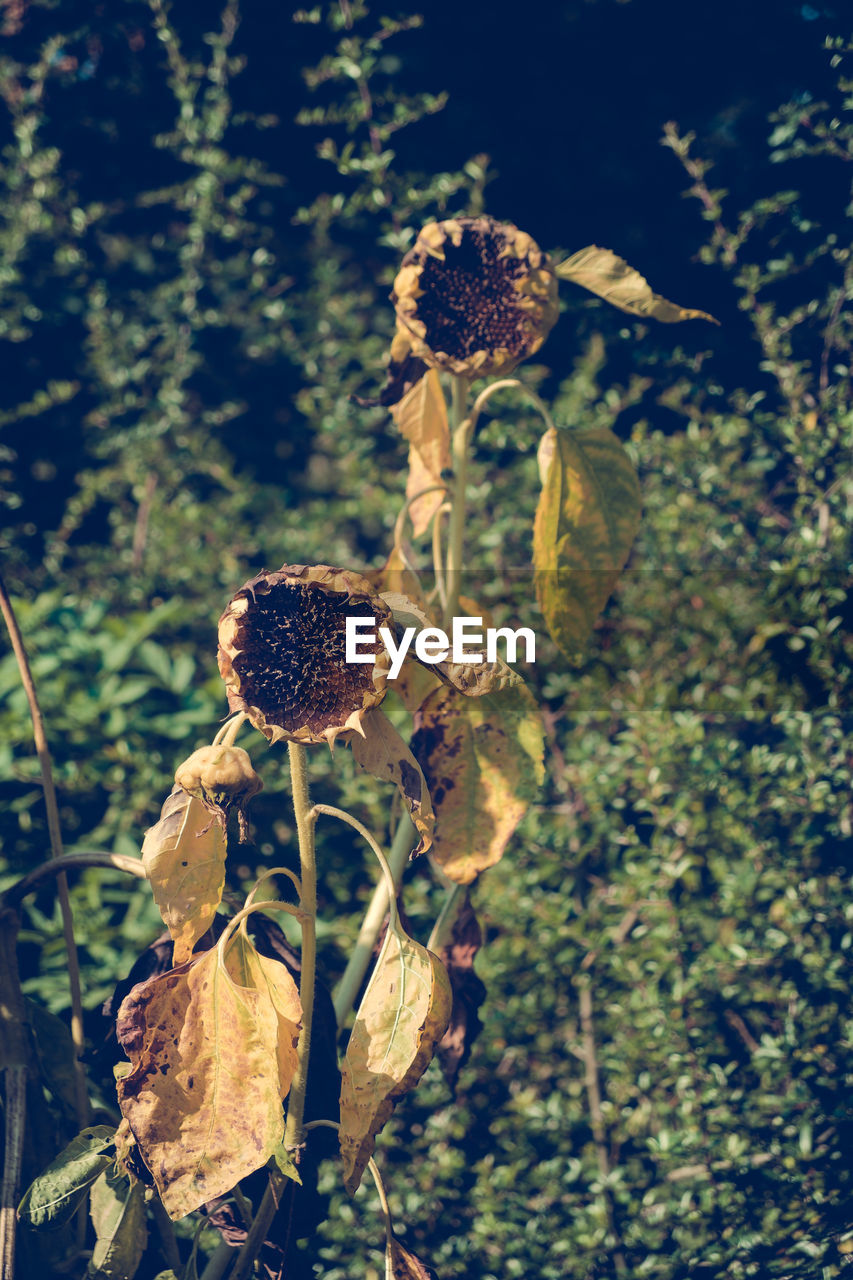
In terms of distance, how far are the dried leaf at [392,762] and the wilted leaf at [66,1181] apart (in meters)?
0.38

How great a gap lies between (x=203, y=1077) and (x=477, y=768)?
329mm

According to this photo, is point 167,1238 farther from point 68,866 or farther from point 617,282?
point 617,282

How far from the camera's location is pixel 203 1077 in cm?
63

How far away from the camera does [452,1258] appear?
3.54ft

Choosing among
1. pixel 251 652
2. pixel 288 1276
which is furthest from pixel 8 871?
pixel 251 652

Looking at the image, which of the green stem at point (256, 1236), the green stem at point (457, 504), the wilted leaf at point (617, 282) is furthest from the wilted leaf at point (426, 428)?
the green stem at point (256, 1236)

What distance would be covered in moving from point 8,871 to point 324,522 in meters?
0.77

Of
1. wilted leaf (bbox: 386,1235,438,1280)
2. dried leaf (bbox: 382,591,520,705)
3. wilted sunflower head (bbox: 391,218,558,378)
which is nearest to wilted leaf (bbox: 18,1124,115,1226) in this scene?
wilted leaf (bbox: 386,1235,438,1280)

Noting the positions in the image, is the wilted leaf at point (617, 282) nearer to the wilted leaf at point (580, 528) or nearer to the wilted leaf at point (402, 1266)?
the wilted leaf at point (580, 528)

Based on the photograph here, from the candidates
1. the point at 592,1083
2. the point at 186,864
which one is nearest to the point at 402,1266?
the point at 186,864

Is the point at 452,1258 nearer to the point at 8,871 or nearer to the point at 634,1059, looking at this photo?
the point at 634,1059

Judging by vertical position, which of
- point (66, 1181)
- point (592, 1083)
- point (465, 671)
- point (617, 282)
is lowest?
point (592, 1083)

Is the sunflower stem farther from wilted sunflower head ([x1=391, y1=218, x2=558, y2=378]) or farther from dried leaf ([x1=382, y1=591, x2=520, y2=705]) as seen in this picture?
wilted sunflower head ([x1=391, y1=218, x2=558, y2=378])

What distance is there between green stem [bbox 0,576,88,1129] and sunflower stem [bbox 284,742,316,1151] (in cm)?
22
